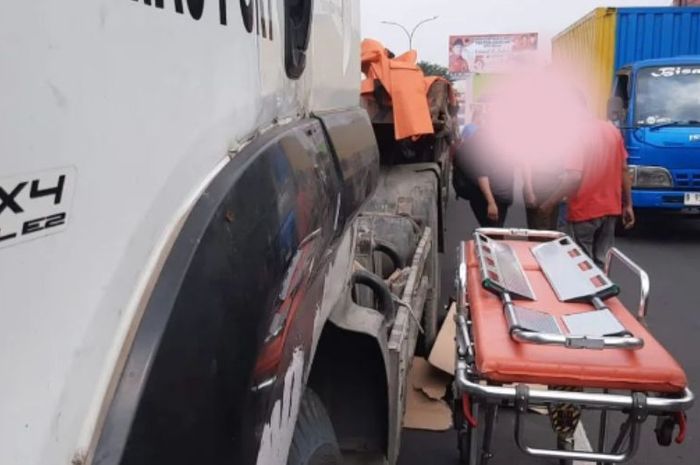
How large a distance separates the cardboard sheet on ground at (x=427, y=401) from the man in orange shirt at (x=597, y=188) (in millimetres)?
1979

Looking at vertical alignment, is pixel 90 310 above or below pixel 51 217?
below

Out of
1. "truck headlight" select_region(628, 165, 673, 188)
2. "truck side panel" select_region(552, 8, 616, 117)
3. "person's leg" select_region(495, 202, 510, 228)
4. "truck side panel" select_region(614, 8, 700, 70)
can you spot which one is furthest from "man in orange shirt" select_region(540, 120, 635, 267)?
"truck side panel" select_region(614, 8, 700, 70)

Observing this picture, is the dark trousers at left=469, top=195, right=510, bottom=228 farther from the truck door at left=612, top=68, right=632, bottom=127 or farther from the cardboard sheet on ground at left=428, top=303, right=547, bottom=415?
the truck door at left=612, top=68, right=632, bottom=127

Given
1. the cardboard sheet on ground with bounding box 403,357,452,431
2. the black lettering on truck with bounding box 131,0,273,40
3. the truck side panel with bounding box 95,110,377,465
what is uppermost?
the black lettering on truck with bounding box 131,0,273,40

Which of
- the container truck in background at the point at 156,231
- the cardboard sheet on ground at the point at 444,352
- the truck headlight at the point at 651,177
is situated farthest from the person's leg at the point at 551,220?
the container truck in background at the point at 156,231

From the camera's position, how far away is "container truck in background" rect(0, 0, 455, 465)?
2.41 feet

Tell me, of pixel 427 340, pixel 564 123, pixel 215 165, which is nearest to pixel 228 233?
pixel 215 165

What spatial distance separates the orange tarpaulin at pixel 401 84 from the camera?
17.3ft

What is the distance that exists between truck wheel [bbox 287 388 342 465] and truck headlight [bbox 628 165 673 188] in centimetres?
799

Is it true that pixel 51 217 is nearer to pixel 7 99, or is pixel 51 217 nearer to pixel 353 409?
pixel 7 99

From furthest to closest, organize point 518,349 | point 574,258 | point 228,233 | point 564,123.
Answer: point 564,123 < point 574,258 < point 518,349 < point 228,233

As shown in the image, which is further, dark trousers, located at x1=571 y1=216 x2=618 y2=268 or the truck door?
the truck door

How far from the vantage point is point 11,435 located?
2.39 ft

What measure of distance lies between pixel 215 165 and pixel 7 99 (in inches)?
19.0
